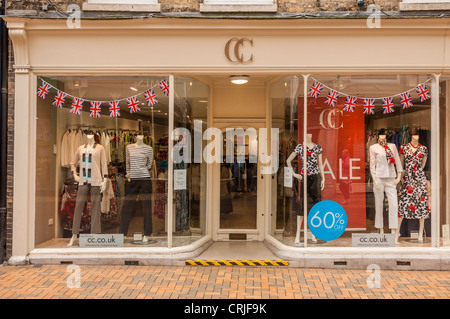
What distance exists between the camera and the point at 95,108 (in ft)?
24.6

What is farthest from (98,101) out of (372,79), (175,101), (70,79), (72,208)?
(372,79)

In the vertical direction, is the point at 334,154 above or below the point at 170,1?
below

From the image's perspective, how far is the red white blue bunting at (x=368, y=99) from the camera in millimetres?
7352

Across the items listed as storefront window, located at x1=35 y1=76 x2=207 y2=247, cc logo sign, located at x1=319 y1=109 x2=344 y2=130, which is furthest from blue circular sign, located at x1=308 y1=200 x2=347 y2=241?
storefront window, located at x1=35 y1=76 x2=207 y2=247

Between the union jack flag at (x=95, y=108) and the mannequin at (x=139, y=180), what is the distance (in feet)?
2.57

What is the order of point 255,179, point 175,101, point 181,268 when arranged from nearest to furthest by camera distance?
point 181,268
point 175,101
point 255,179

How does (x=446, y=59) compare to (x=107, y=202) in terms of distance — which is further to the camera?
(x=107, y=202)

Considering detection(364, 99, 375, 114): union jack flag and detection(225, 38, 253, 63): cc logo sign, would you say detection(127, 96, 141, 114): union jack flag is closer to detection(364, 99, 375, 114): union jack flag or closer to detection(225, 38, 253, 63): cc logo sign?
detection(225, 38, 253, 63): cc logo sign

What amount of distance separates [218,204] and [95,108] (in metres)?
3.02

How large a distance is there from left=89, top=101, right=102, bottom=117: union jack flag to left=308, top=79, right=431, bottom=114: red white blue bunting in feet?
12.0

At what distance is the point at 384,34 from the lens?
7.06 metres

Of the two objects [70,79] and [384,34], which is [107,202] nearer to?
[70,79]

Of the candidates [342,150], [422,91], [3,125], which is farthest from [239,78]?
[3,125]

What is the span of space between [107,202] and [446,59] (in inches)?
247
